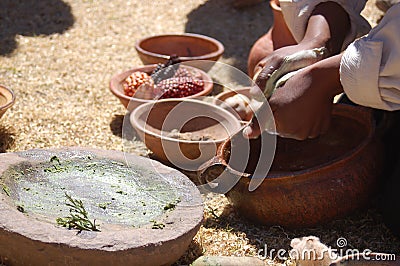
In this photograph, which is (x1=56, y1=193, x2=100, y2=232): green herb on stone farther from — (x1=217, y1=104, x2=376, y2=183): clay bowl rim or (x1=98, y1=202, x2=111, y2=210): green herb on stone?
(x1=217, y1=104, x2=376, y2=183): clay bowl rim

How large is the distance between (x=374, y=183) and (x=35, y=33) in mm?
3217

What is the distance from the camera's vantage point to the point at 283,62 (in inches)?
94.7

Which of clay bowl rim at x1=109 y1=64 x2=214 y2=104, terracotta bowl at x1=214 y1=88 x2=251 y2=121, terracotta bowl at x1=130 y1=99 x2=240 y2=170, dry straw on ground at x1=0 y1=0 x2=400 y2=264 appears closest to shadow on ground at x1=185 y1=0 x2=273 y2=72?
dry straw on ground at x1=0 y1=0 x2=400 y2=264

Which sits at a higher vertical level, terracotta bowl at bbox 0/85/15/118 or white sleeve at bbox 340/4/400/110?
white sleeve at bbox 340/4/400/110

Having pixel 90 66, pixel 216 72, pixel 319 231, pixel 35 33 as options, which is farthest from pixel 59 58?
pixel 319 231

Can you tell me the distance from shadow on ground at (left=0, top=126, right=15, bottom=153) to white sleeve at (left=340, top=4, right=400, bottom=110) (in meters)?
1.79

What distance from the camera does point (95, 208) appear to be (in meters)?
2.30

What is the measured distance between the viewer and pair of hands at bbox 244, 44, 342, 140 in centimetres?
231

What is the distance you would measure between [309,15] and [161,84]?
98cm

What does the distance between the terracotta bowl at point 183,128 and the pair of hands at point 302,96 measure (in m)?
0.63

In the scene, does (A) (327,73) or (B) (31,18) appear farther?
(B) (31,18)

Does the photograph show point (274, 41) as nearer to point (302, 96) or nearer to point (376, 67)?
point (302, 96)

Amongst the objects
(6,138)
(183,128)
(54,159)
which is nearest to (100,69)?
(6,138)

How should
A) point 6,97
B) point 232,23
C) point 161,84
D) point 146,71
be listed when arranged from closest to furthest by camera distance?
point 6,97 < point 161,84 < point 146,71 < point 232,23
